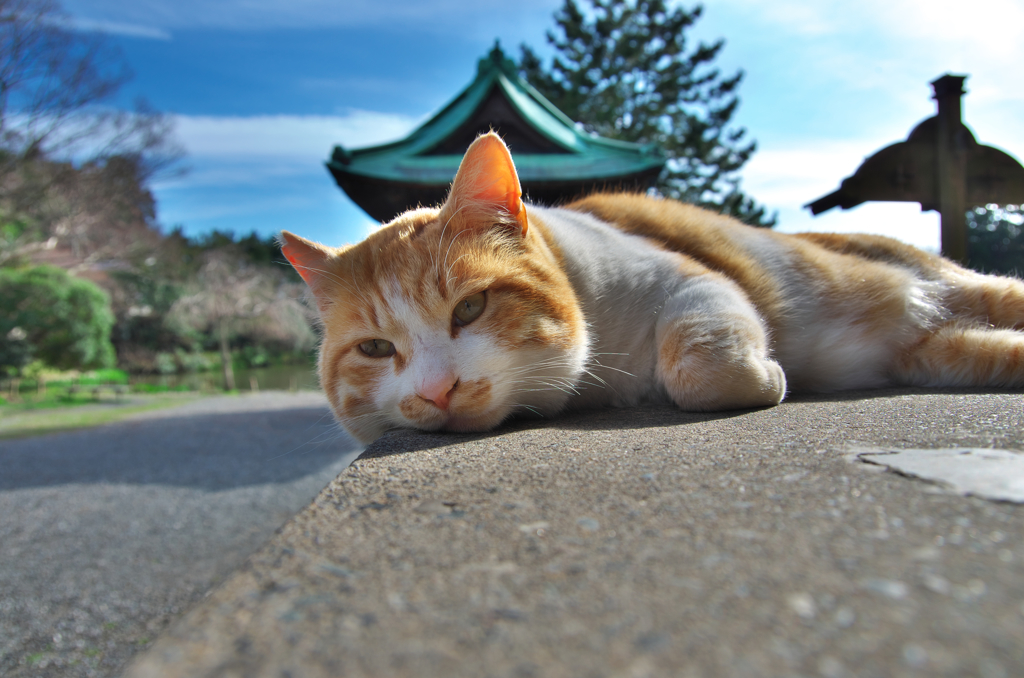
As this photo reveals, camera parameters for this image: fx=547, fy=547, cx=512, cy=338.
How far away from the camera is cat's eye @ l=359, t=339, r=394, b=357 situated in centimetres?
160

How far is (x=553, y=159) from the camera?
6.14 m

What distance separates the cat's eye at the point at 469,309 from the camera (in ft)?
5.00

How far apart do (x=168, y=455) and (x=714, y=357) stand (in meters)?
10.3

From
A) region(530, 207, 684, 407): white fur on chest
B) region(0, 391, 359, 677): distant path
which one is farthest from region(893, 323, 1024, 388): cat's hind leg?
region(0, 391, 359, 677): distant path

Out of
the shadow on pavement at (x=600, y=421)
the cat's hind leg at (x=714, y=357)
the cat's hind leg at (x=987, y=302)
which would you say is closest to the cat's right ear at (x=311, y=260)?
the shadow on pavement at (x=600, y=421)

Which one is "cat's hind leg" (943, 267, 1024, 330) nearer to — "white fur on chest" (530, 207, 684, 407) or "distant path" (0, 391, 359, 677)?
"white fur on chest" (530, 207, 684, 407)

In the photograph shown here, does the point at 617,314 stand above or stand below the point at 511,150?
below

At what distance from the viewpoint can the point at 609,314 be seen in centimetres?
177

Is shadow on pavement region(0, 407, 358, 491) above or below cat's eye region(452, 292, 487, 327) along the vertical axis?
below

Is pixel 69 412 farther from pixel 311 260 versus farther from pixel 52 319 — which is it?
pixel 311 260

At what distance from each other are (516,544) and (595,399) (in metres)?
1.18

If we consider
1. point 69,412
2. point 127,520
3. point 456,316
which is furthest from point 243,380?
point 456,316

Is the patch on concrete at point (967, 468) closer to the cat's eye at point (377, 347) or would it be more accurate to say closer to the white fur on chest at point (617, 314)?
the white fur on chest at point (617, 314)

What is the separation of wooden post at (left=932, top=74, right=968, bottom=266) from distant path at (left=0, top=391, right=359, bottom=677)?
4.79m
